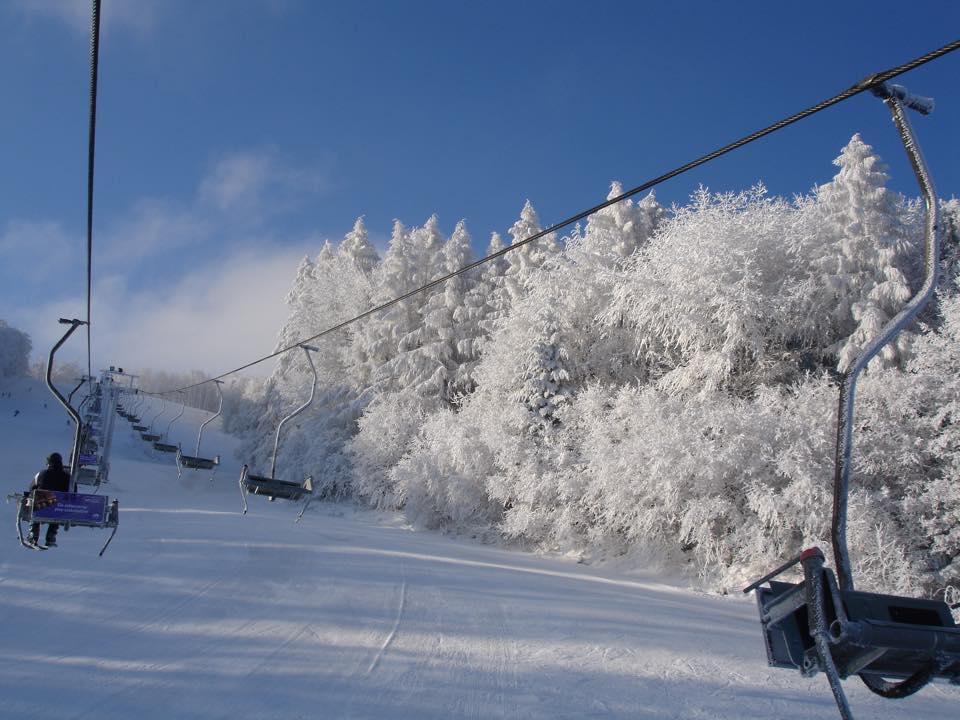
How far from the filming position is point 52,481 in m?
11.3

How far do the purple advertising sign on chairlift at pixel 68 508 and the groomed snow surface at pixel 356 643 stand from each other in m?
0.95

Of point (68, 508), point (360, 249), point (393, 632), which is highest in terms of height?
point (360, 249)

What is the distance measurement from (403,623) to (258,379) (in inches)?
2444

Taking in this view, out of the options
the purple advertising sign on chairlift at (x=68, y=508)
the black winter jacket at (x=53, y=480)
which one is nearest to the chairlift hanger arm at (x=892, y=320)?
the purple advertising sign on chairlift at (x=68, y=508)

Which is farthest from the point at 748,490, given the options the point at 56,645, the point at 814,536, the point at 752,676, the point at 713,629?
the point at 56,645

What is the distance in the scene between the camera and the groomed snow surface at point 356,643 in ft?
18.9

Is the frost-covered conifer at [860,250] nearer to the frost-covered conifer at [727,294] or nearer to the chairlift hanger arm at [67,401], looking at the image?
the frost-covered conifer at [727,294]

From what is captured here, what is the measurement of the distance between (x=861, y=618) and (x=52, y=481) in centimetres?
1271

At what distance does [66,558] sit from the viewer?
12016 millimetres

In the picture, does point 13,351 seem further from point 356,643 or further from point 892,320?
point 892,320

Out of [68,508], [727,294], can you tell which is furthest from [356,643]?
[727,294]

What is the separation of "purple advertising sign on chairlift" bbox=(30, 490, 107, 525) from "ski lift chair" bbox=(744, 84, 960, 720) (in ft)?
34.7

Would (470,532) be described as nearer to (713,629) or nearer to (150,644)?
(713,629)

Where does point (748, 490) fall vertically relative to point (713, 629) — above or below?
above
